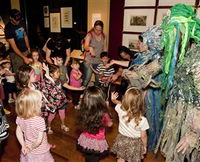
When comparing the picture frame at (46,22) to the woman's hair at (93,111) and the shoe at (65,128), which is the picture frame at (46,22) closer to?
the shoe at (65,128)

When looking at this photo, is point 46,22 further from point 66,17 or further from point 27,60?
point 27,60

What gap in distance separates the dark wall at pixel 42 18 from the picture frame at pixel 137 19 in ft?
3.78

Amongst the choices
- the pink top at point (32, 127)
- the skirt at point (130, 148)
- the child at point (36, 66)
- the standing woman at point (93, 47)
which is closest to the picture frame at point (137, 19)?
the standing woman at point (93, 47)

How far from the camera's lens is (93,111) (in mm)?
1821

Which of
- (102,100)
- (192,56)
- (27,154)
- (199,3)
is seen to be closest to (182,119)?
(192,56)

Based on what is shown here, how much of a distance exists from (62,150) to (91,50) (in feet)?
6.01

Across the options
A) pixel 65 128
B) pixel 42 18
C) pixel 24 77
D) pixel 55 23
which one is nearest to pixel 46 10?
pixel 42 18

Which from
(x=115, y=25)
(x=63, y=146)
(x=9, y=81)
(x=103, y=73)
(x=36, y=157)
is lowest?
(x=63, y=146)

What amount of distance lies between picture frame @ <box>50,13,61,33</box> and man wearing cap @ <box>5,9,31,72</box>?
2.01 m

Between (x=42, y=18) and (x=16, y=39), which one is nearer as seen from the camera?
(x=16, y=39)

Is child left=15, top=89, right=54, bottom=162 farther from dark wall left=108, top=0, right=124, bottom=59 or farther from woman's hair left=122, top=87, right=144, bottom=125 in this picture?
dark wall left=108, top=0, right=124, bottom=59

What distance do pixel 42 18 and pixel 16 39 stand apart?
102 inches

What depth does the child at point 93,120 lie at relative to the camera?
1.82 metres

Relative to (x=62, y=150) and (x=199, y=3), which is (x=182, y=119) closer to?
(x=62, y=150)
